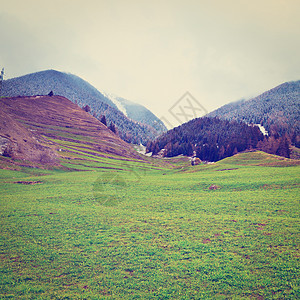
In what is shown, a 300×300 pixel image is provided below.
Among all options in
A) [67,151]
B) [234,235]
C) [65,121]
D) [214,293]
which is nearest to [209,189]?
[234,235]

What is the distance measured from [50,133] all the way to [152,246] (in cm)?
10912

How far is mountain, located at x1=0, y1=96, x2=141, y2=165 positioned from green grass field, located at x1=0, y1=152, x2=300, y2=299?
3288 cm

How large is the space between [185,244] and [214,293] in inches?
231

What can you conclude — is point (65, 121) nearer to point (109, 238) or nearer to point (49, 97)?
point (49, 97)

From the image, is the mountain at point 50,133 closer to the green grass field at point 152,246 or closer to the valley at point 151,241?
the valley at point 151,241

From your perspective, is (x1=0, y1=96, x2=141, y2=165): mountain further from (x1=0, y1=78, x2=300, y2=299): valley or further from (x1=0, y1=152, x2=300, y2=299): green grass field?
(x1=0, y1=152, x2=300, y2=299): green grass field

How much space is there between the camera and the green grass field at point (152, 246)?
13125 mm

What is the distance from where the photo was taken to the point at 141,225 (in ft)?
76.5

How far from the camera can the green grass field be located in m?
13.1

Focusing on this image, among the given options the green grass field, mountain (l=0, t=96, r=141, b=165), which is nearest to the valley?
the green grass field

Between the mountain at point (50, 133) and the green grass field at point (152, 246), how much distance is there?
32.9 m

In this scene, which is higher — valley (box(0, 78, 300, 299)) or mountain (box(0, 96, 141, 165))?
mountain (box(0, 96, 141, 165))

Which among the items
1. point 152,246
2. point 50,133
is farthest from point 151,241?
point 50,133

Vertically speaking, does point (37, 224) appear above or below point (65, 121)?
below
